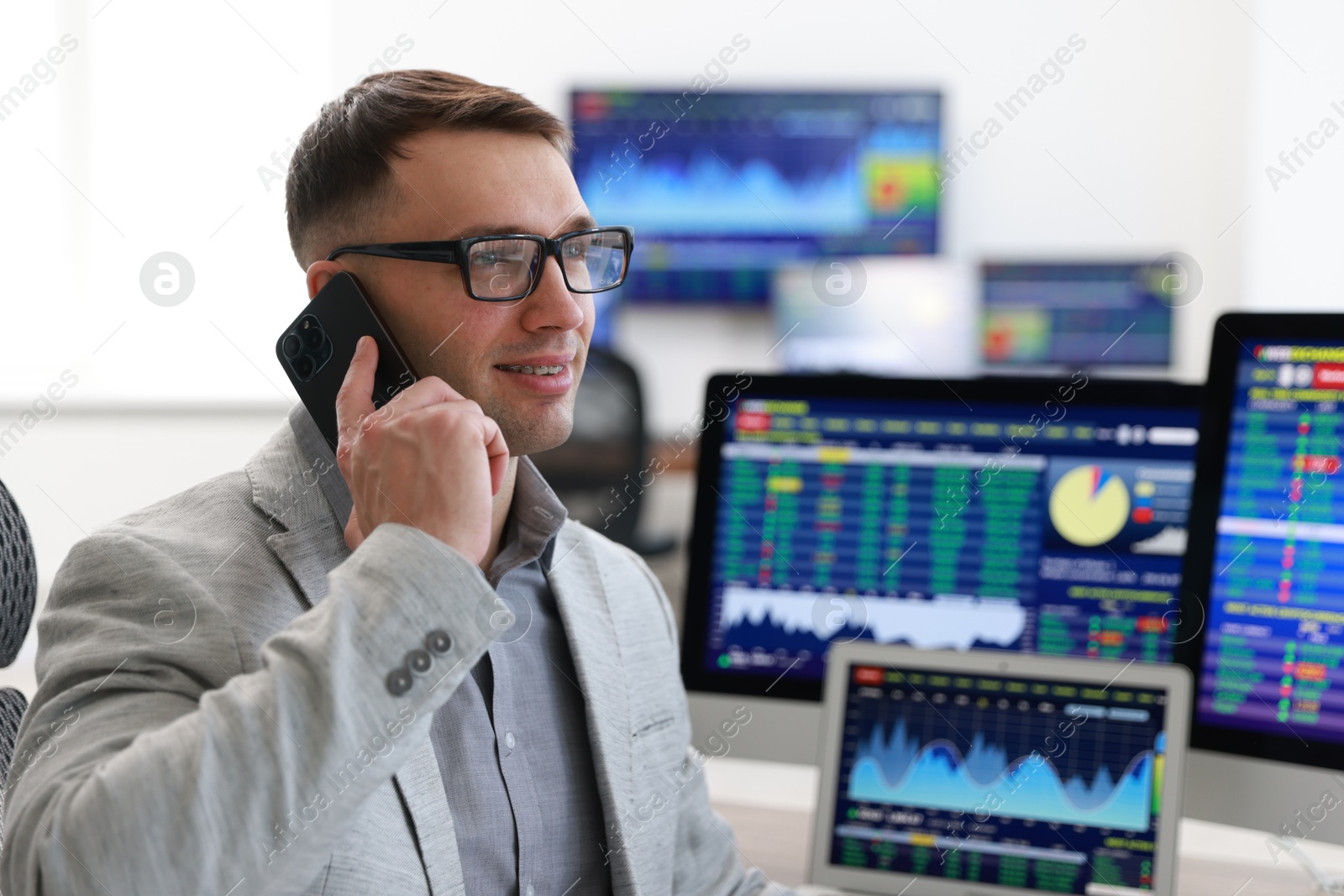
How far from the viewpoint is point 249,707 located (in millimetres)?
672

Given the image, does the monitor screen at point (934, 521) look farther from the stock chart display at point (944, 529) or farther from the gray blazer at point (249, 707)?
the gray blazer at point (249, 707)

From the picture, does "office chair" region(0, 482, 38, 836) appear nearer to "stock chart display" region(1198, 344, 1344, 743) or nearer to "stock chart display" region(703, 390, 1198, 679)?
"stock chart display" region(703, 390, 1198, 679)

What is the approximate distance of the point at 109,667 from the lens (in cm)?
75

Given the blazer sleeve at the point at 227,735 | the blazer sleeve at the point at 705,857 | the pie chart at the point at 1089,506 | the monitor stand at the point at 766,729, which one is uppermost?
the pie chart at the point at 1089,506

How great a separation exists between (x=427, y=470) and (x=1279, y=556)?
2.53ft

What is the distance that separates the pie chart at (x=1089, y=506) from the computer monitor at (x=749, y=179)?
3.59 meters

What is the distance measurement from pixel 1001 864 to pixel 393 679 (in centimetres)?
59

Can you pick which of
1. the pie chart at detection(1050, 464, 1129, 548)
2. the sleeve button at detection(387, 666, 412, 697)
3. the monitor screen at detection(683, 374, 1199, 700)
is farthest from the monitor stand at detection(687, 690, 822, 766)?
the sleeve button at detection(387, 666, 412, 697)

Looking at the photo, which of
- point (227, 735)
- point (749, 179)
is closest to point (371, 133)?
point (227, 735)

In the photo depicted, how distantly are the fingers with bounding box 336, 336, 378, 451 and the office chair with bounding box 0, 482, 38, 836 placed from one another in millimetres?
260

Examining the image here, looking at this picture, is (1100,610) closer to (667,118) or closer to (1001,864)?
(1001,864)

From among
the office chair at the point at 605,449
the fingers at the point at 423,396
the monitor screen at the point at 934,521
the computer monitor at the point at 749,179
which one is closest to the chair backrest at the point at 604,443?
the office chair at the point at 605,449

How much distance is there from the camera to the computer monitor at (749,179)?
4594 mm

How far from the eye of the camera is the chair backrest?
3.62 m
